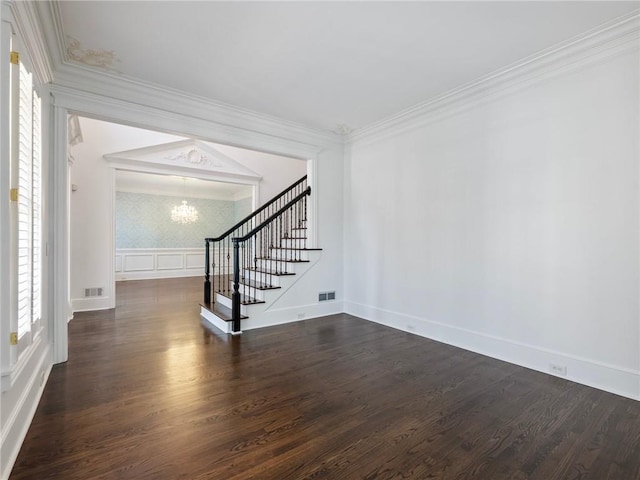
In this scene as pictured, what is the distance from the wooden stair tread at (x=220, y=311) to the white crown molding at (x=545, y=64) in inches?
135

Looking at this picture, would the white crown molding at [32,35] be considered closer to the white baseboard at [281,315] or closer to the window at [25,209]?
the window at [25,209]

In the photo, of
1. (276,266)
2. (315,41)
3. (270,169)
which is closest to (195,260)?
(270,169)

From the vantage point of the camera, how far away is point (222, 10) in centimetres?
222

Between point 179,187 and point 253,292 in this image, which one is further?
point 179,187

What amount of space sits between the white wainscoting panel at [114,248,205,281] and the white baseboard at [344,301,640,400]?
7352 millimetres

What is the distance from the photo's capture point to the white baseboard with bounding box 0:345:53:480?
1511 millimetres

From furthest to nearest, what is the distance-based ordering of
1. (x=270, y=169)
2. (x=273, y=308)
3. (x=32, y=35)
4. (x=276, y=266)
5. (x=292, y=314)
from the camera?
(x=270, y=169), (x=276, y=266), (x=292, y=314), (x=273, y=308), (x=32, y=35)

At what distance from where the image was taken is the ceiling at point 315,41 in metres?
2.20

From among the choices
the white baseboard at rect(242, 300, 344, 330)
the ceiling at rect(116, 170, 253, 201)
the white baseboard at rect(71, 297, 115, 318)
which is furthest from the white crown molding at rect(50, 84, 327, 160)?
the ceiling at rect(116, 170, 253, 201)

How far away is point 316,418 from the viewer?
6.64 ft

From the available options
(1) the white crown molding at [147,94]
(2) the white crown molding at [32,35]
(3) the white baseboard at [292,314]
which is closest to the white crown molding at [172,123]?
(1) the white crown molding at [147,94]

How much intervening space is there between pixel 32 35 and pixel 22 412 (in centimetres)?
230

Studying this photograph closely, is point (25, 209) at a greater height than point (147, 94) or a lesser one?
lesser

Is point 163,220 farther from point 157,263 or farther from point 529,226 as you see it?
point 529,226
